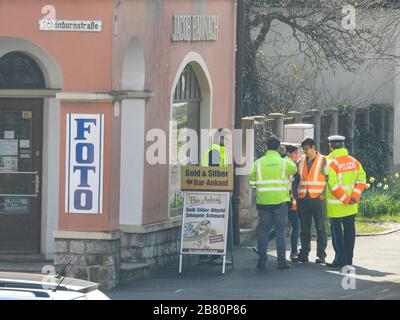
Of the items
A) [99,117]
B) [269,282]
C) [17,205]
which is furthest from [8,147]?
[269,282]

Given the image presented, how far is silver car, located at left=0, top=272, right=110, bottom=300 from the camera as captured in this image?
277 inches

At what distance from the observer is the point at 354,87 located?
31953 millimetres

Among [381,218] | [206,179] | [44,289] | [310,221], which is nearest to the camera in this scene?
[44,289]

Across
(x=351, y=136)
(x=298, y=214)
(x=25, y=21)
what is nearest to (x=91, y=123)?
(x=25, y=21)

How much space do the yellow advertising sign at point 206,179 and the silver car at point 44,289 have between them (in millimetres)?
9553

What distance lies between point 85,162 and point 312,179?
12.3 feet

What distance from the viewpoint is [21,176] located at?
17.3 m

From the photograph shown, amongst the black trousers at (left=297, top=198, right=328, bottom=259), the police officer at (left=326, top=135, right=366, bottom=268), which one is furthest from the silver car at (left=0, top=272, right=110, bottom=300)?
the black trousers at (left=297, top=198, right=328, bottom=259)

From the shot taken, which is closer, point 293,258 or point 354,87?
point 293,258

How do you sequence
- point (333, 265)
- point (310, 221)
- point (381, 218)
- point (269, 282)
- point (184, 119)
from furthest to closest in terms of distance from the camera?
point (381, 218) < point (184, 119) < point (310, 221) < point (333, 265) < point (269, 282)

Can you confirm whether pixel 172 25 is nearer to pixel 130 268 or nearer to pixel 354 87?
pixel 130 268

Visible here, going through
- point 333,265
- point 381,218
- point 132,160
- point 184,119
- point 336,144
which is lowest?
point 333,265

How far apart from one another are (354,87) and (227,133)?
474 inches

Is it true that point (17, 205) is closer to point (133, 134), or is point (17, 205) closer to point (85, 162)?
→ point (133, 134)
